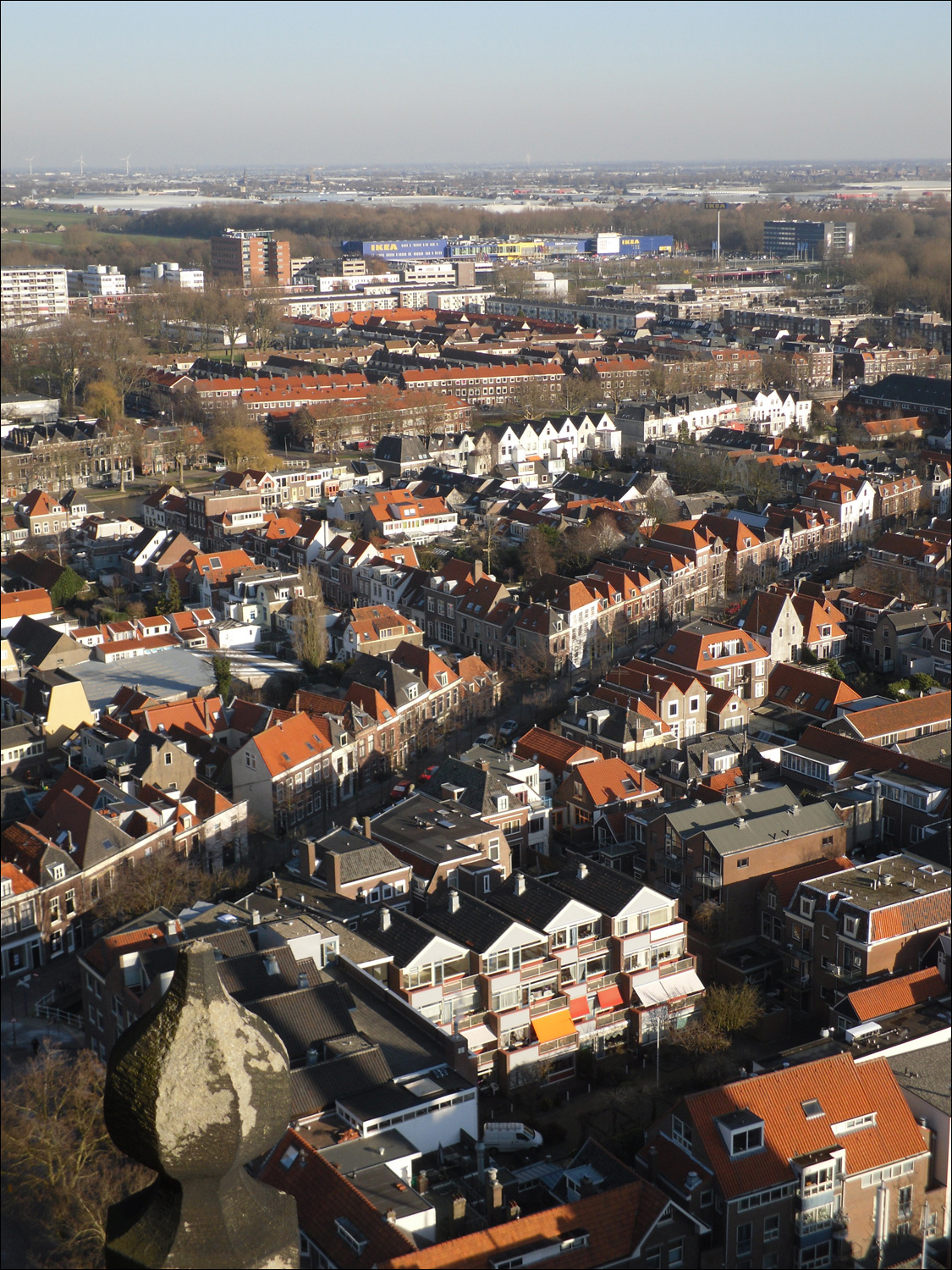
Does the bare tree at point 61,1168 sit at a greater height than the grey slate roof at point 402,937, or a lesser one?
lesser

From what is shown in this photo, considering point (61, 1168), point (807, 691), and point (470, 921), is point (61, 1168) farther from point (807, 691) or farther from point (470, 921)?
point (807, 691)

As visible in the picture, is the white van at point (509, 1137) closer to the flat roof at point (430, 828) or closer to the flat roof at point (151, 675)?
the flat roof at point (430, 828)

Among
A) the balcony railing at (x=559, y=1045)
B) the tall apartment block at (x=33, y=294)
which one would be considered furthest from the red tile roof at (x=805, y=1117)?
the tall apartment block at (x=33, y=294)

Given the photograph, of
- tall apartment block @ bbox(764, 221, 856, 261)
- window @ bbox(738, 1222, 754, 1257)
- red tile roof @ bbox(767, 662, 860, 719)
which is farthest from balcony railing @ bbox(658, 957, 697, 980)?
tall apartment block @ bbox(764, 221, 856, 261)

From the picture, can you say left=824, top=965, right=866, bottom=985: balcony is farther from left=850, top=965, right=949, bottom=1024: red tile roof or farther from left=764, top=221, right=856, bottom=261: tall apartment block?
left=764, top=221, right=856, bottom=261: tall apartment block

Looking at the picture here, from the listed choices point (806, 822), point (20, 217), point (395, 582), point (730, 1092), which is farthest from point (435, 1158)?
point (20, 217)
